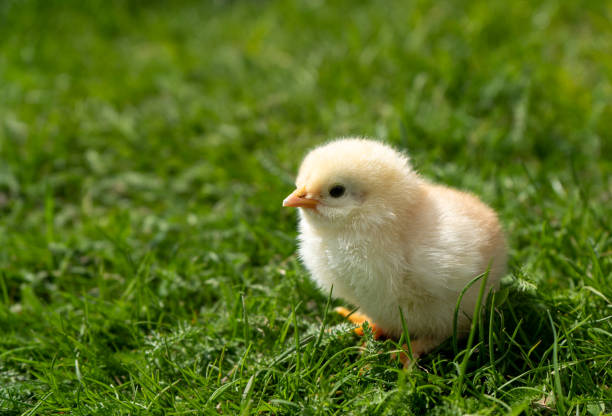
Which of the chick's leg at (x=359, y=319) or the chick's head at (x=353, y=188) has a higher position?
the chick's head at (x=353, y=188)

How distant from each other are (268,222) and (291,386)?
4.13 feet

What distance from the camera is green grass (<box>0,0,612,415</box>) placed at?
2.22m

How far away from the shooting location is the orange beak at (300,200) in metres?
2.28

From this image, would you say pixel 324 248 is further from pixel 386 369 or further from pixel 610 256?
pixel 610 256


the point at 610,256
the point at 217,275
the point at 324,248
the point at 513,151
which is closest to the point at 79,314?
the point at 217,275

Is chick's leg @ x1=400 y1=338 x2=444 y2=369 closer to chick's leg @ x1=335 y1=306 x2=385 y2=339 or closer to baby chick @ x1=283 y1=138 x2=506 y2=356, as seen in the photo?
baby chick @ x1=283 y1=138 x2=506 y2=356

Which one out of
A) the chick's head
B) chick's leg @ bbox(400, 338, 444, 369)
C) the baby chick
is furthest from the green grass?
the chick's head

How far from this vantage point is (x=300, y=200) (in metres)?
2.29

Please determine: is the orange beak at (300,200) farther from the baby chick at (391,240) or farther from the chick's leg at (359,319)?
the chick's leg at (359,319)

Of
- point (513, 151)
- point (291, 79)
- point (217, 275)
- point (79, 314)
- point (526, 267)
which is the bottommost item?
point (79, 314)

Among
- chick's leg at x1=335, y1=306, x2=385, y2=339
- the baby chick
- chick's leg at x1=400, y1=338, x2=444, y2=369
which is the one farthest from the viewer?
chick's leg at x1=335, y1=306, x2=385, y2=339

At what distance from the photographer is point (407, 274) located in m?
2.21

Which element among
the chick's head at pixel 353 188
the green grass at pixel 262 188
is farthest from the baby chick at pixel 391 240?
the green grass at pixel 262 188

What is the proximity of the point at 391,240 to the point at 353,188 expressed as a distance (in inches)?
10.3
